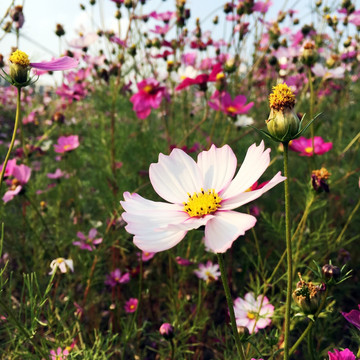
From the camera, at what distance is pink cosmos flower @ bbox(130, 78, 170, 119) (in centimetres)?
131

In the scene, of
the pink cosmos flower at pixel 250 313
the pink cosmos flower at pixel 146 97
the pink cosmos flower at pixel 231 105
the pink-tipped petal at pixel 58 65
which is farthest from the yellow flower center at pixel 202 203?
the pink cosmos flower at pixel 146 97

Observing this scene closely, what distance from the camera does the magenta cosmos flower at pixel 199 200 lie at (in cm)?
38

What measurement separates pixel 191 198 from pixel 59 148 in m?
1.11

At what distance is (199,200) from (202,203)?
13 mm

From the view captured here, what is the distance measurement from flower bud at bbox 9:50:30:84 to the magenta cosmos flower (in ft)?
0.81

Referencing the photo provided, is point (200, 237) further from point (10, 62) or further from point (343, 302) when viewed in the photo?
point (10, 62)

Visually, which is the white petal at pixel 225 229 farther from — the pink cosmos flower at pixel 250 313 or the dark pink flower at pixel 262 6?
the dark pink flower at pixel 262 6

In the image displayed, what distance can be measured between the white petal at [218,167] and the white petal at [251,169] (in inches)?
0.8

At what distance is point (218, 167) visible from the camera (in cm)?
52

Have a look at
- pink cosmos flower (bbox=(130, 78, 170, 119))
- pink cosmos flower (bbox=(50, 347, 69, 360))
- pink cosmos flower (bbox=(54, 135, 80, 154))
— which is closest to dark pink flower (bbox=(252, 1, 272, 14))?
pink cosmos flower (bbox=(130, 78, 170, 119))

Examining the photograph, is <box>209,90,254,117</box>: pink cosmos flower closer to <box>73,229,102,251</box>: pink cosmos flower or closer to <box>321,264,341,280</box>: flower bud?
<box>73,229,102,251</box>: pink cosmos flower

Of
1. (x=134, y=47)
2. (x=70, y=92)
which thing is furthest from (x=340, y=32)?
(x=70, y=92)

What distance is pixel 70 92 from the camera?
164 centimetres

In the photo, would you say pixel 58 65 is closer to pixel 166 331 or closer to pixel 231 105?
pixel 166 331
